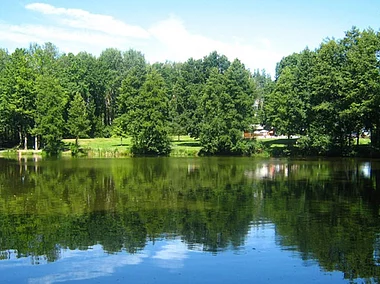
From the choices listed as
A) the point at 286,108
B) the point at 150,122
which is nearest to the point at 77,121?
the point at 150,122

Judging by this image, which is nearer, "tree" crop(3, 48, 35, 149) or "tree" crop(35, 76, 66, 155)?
"tree" crop(35, 76, 66, 155)

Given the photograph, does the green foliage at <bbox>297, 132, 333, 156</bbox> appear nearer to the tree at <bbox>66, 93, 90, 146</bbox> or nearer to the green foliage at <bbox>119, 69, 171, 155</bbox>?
the green foliage at <bbox>119, 69, 171, 155</bbox>

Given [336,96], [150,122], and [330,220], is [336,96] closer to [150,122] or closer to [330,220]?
[150,122]

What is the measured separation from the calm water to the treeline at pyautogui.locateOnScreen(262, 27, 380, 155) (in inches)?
1016

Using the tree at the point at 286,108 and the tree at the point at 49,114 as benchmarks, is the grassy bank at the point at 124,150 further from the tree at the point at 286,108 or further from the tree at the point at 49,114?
the tree at the point at 286,108

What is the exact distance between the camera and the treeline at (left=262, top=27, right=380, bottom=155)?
188ft

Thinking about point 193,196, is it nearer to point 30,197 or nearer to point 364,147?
point 30,197

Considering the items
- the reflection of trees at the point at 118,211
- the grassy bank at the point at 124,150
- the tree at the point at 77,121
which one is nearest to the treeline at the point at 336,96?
the grassy bank at the point at 124,150

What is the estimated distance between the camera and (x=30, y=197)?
1057 inches

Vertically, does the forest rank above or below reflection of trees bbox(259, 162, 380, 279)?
above

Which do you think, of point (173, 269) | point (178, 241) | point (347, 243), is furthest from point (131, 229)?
point (347, 243)

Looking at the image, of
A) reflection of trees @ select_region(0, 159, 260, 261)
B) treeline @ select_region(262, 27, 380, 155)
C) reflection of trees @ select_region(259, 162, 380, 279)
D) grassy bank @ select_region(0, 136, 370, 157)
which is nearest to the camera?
reflection of trees @ select_region(259, 162, 380, 279)

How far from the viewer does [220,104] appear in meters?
67.1

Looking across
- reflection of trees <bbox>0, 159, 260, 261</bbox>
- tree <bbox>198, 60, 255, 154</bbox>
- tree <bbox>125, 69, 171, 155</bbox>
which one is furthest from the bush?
reflection of trees <bbox>0, 159, 260, 261</bbox>
